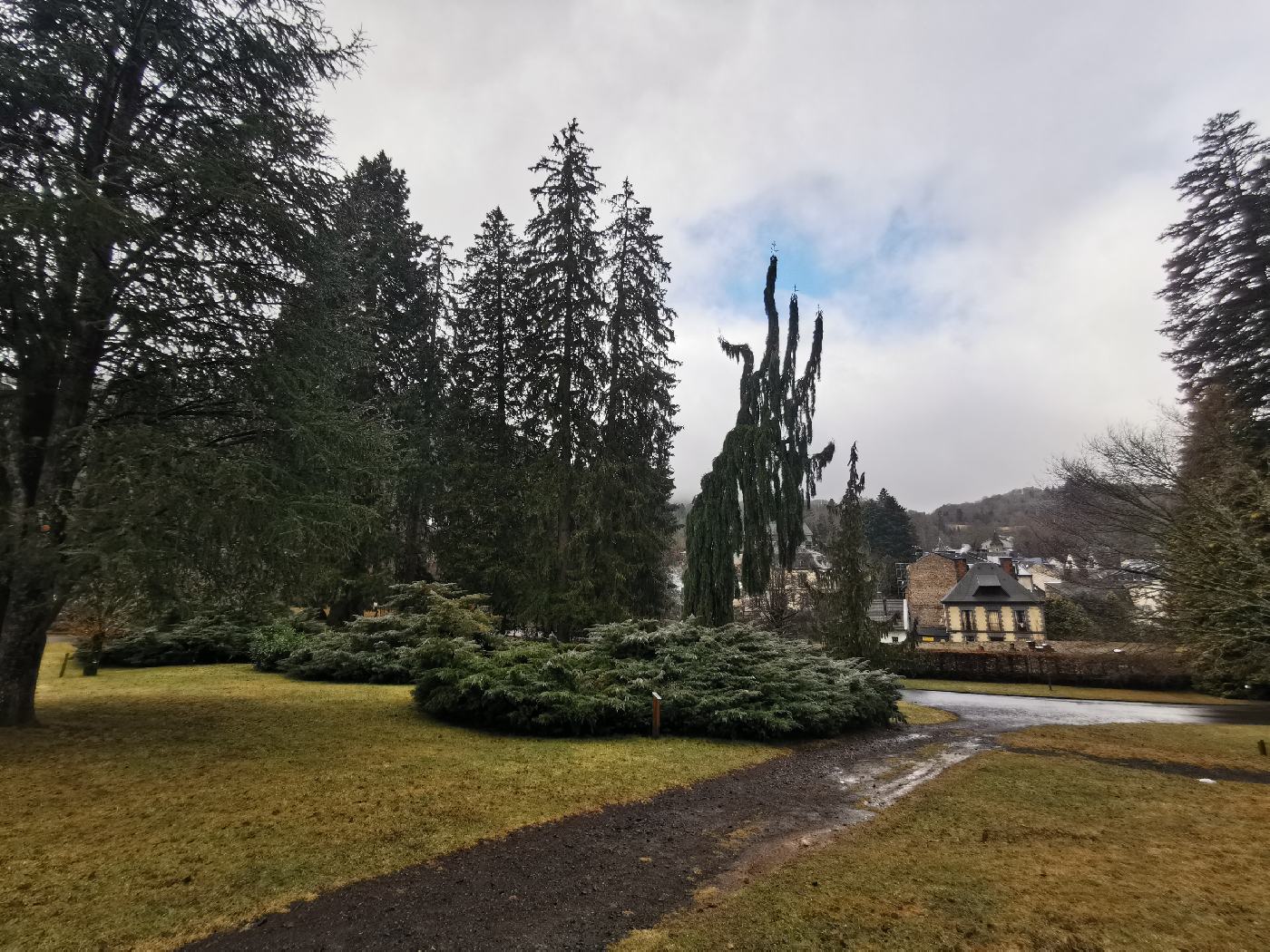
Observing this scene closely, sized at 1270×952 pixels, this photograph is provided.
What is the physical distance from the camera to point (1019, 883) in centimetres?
452

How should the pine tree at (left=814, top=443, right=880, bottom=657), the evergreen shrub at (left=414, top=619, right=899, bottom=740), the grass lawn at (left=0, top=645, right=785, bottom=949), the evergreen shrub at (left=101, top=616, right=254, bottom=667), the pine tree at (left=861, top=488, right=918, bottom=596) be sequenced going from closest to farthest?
the grass lawn at (left=0, top=645, right=785, bottom=949)
the evergreen shrub at (left=414, top=619, right=899, bottom=740)
the evergreen shrub at (left=101, top=616, right=254, bottom=667)
the pine tree at (left=814, top=443, right=880, bottom=657)
the pine tree at (left=861, top=488, right=918, bottom=596)

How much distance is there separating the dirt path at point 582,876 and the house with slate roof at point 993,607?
4291 cm

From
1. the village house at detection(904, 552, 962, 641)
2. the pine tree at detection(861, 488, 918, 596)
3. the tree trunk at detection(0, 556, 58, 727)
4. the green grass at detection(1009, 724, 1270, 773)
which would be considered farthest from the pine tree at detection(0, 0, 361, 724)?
the pine tree at detection(861, 488, 918, 596)

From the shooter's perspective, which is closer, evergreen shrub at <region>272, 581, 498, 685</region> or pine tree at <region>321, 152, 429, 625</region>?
evergreen shrub at <region>272, 581, 498, 685</region>

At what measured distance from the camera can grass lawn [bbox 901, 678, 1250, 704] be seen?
74.7ft

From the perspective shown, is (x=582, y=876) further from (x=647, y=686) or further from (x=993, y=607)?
(x=993, y=607)

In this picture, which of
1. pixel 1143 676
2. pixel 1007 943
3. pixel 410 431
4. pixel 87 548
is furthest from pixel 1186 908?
pixel 1143 676

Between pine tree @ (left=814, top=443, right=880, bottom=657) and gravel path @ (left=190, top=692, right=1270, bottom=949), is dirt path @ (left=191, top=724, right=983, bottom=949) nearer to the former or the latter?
gravel path @ (left=190, top=692, right=1270, bottom=949)

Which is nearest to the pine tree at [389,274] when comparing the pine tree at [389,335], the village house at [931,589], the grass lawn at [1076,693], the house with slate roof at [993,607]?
the pine tree at [389,335]

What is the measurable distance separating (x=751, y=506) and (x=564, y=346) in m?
8.92

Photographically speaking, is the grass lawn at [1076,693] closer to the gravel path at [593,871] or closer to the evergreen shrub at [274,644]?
the gravel path at [593,871]

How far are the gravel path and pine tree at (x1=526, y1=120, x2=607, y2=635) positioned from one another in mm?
13180

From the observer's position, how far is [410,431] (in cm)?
2225

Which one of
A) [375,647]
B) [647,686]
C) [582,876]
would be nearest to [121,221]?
[582,876]
